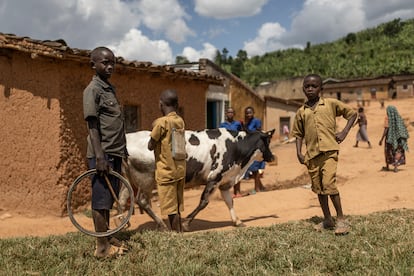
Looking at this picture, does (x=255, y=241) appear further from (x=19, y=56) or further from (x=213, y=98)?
(x=213, y=98)

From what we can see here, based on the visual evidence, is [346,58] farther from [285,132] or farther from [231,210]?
[231,210]

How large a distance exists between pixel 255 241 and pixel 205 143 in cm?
251

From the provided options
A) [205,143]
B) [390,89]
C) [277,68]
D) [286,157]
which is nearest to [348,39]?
[277,68]

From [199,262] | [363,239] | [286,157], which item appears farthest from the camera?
[286,157]

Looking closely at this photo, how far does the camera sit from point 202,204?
6.18m

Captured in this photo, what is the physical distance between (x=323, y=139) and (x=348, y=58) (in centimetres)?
5664

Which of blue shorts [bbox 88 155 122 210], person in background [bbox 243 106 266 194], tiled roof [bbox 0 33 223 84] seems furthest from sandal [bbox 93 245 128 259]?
person in background [bbox 243 106 266 194]

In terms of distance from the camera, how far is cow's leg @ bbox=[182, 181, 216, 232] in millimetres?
6168

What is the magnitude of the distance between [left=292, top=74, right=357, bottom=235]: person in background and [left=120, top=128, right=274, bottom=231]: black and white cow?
1.95 m

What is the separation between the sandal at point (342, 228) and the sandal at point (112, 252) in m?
2.27

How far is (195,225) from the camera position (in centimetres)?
669

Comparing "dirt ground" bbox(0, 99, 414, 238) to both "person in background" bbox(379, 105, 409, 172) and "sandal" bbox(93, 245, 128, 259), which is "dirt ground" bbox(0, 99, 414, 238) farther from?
"sandal" bbox(93, 245, 128, 259)

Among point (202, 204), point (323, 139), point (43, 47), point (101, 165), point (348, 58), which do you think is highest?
point (348, 58)

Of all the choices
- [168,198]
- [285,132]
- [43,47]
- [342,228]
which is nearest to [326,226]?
[342,228]
